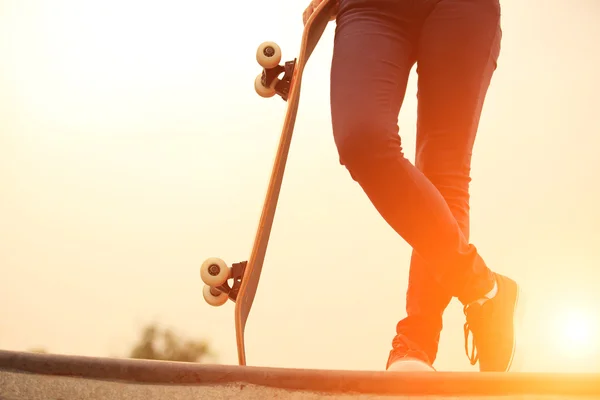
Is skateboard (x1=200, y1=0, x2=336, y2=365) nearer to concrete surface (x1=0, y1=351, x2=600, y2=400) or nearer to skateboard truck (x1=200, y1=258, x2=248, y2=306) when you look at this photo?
skateboard truck (x1=200, y1=258, x2=248, y2=306)

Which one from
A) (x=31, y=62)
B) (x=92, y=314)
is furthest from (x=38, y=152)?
(x=92, y=314)

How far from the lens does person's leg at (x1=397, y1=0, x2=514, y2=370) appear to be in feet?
4.43

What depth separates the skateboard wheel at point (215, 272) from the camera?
152 cm

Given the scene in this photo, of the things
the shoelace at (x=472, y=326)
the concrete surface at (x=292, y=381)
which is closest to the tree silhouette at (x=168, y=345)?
the shoelace at (x=472, y=326)

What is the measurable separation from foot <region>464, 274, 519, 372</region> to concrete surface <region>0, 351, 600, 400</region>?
1.62 ft

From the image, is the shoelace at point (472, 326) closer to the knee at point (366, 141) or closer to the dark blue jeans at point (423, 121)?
the dark blue jeans at point (423, 121)

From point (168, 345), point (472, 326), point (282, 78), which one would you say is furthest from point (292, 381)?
point (168, 345)

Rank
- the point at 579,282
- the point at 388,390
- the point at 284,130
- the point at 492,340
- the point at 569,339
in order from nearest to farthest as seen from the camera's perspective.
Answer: the point at 388,390 < the point at 492,340 < the point at 284,130 < the point at 569,339 < the point at 579,282

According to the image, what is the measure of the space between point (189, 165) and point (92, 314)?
2.16 metres

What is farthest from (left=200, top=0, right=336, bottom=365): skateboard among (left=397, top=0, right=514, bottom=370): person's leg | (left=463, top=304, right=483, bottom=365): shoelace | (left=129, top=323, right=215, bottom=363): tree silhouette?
(left=129, top=323, right=215, bottom=363): tree silhouette

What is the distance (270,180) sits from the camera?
157 centimetres

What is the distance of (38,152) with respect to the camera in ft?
25.4

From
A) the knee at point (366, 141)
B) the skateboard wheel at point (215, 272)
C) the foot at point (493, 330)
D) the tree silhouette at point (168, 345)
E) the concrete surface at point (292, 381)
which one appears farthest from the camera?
the tree silhouette at point (168, 345)

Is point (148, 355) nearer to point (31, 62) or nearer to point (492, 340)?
point (31, 62)
